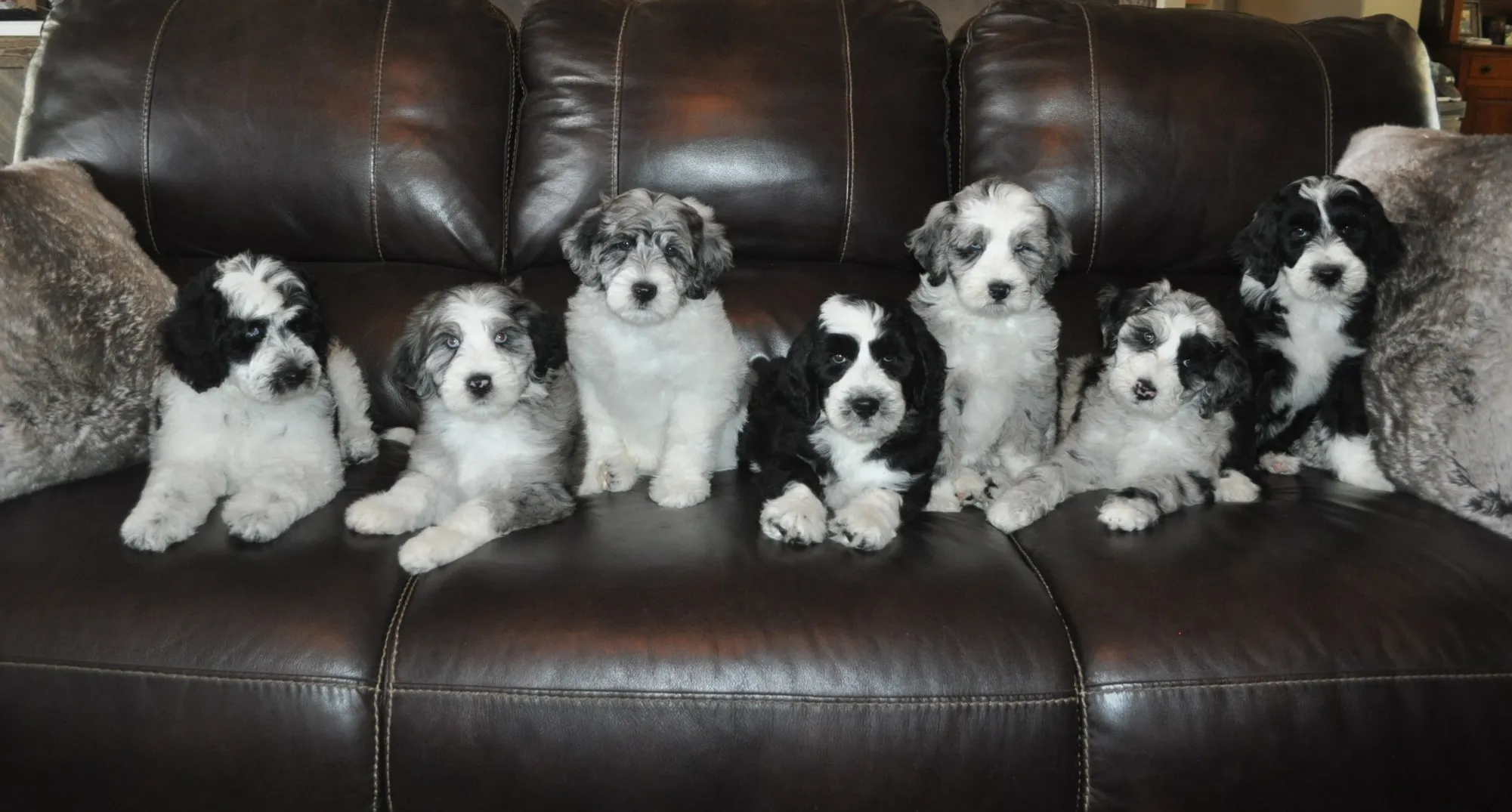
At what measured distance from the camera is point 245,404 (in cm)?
286

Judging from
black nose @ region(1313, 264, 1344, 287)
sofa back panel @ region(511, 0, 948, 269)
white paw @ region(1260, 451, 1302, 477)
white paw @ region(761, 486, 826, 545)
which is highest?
sofa back panel @ region(511, 0, 948, 269)

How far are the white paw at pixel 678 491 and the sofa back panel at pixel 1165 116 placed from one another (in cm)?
159

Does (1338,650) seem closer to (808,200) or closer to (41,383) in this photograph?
(808,200)

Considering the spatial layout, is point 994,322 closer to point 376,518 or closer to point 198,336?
point 376,518

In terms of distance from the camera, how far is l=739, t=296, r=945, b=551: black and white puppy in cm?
271

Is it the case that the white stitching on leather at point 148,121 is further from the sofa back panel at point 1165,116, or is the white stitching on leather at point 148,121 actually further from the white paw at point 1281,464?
the white paw at point 1281,464

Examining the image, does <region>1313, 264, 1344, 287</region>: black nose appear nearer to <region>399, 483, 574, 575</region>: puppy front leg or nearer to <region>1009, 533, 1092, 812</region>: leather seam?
<region>1009, 533, 1092, 812</region>: leather seam

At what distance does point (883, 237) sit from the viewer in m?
3.59

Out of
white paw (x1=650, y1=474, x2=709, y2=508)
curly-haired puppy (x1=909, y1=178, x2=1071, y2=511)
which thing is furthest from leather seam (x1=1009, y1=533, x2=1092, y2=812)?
white paw (x1=650, y1=474, x2=709, y2=508)

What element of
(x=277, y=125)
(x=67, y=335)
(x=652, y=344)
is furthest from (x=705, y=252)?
(x=67, y=335)

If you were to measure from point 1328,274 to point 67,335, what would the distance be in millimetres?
3614

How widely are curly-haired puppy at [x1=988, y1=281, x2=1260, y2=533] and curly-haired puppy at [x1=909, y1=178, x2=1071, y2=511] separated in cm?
18

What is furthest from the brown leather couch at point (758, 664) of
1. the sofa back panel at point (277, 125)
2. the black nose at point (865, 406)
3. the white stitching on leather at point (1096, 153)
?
the white stitching on leather at point (1096, 153)

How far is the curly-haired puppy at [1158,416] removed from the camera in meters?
2.86
